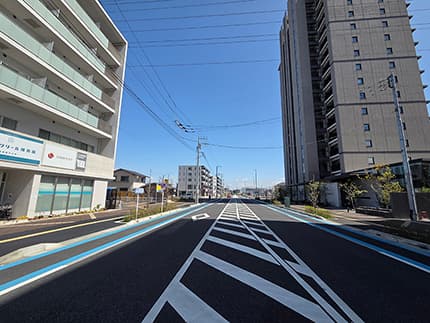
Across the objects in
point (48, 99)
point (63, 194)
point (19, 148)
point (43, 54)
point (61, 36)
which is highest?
point (61, 36)

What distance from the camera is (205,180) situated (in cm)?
9419

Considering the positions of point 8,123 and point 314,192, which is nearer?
point 8,123

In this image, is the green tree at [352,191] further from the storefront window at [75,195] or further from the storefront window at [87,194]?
the storefront window at [75,195]

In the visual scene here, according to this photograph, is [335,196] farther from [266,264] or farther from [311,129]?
[266,264]

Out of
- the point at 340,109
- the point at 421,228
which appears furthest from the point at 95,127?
the point at 340,109

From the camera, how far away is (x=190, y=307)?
265cm

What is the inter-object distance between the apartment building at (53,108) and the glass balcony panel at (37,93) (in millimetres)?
52

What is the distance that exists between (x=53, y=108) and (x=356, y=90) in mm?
40311

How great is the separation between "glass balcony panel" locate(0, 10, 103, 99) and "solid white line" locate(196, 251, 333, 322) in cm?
1644

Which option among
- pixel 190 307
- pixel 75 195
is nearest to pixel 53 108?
pixel 75 195

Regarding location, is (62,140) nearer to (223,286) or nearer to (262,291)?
(223,286)

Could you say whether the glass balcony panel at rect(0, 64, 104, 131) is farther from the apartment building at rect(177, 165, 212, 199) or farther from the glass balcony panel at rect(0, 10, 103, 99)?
the apartment building at rect(177, 165, 212, 199)

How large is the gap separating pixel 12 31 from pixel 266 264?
1775 cm

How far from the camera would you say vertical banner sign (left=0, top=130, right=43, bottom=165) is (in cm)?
991
